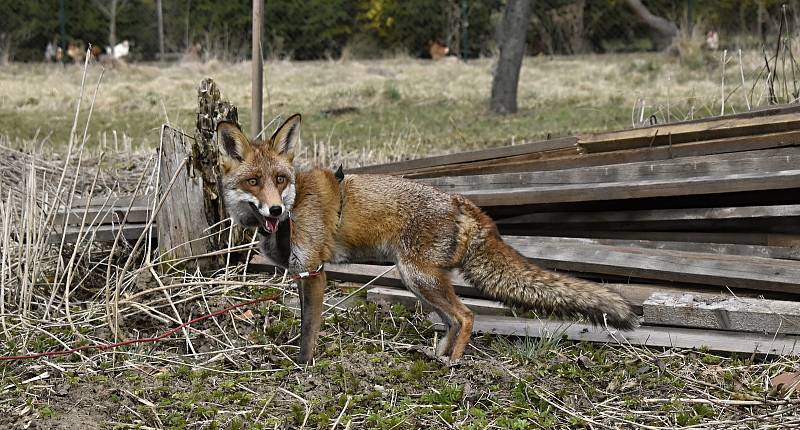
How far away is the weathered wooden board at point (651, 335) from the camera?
4.89 metres

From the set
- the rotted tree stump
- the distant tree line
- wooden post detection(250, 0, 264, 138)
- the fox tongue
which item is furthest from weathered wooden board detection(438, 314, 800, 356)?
the distant tree line

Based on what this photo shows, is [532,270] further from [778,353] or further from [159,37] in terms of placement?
[159,37]

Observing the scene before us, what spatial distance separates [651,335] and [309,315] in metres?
2.05

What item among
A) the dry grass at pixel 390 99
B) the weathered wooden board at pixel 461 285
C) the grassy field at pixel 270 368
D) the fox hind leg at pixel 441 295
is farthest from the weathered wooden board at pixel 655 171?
the dry grass at pixel 390 99

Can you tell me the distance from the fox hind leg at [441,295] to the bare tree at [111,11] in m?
24.7

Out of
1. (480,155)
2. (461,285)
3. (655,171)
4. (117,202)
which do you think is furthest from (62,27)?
(655,171)

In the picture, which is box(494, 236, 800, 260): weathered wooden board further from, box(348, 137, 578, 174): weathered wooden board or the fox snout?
the fox snout

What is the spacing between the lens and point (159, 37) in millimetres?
29219

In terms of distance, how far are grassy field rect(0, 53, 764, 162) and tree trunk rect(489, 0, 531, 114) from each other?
0.40 metres

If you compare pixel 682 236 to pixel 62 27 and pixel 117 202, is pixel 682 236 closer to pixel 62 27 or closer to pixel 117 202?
pixel 117 202

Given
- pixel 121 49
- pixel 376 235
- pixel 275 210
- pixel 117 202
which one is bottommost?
pixel 117 202

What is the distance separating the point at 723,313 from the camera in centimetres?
502

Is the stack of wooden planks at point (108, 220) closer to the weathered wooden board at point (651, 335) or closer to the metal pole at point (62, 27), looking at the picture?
the weathered wooden board at point (651, 335)

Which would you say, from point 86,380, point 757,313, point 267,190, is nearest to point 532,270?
point 757,313
